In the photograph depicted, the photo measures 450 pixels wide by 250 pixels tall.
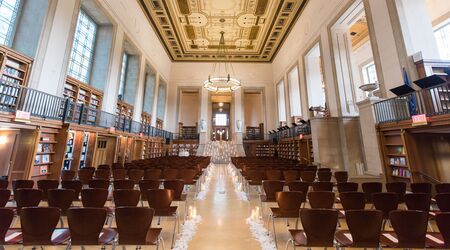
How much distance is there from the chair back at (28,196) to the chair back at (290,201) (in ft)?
11.2

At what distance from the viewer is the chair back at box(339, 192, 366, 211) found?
2.57 meters

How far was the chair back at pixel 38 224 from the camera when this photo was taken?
1769mm

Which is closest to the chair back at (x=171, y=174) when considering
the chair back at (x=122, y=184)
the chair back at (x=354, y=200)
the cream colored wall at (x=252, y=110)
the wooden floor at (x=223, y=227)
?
the wooden floor at (x=223, y=227)

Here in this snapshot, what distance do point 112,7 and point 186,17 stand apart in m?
5.67

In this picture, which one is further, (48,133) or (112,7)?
(112,7)

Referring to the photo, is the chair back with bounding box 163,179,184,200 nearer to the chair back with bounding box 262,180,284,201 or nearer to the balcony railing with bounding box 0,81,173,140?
the chair back with bounding box 262,180,284,201

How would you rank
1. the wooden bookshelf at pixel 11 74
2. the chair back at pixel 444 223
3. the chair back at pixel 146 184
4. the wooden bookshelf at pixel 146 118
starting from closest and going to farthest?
the chair back at pixel 444 223 → the chair back at pixel 146 184 → the wooden bookshelf at pixel 11 74 → the wooden bookshelf at pixel 146 118

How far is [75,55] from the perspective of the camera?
9.23 meters

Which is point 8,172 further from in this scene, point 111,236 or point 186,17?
point 186,17

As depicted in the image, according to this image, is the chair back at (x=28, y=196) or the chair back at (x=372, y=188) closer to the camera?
the chair back at (x=28, y=196)

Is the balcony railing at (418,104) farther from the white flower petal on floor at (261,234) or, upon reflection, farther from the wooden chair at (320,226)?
the white flower petal on floor at (261,234)

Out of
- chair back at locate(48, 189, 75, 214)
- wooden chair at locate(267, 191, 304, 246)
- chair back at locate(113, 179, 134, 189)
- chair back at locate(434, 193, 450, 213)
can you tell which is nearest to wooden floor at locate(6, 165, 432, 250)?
wooden chair at locate(267, 191, 304, 246)

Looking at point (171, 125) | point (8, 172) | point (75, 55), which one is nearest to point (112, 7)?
point (75, 55)

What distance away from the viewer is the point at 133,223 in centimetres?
187
